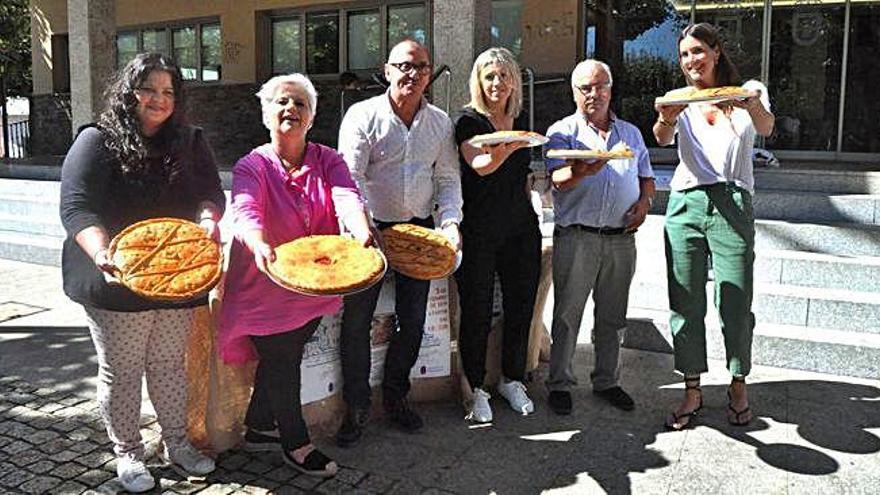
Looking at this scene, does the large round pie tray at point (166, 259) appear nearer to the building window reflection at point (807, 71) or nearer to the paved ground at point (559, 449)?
the paved ground at point (559, 449)

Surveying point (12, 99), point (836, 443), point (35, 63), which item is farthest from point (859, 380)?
point (12, 99)

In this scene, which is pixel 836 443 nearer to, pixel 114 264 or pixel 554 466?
pixel 554 466

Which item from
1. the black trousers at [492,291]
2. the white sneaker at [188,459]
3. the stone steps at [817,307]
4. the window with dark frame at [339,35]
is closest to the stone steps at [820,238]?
the stone steps at [817,307]

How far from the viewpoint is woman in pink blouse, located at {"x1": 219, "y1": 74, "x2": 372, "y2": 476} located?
3.00m

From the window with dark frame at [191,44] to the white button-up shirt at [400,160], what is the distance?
1119 centimetres

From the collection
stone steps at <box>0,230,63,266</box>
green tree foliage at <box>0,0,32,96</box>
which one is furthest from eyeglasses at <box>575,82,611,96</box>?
green tree foliage at <box>0,0,32,96</box>

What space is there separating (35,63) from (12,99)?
5545 millimetres

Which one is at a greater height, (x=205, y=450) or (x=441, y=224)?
(x=441, y=224)

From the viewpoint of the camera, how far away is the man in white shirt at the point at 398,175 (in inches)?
133

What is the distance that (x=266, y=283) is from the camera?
3016 millimetres

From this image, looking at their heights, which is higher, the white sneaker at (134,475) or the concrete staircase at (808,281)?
the concrete staircase at (808,281)

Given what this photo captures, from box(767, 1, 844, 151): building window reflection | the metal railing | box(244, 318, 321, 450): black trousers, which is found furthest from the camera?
the metal railing

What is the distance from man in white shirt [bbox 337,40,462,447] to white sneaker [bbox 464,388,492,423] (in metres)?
0.53

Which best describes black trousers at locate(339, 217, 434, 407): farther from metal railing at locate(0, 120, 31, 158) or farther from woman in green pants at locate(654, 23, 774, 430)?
metal railing at locate(0, 120, 31, 158)
